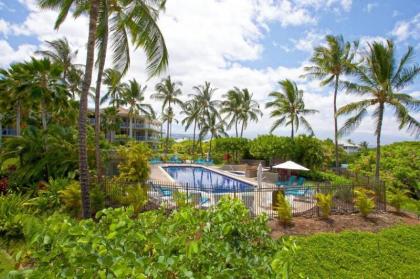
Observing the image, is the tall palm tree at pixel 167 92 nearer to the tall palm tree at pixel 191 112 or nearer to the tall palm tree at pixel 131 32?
the tall palm tree at pixel 191 112

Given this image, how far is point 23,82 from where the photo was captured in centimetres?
1661

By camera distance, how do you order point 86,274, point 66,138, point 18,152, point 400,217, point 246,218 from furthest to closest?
Answer: point 66,138 < point 18,152 < point 400,217 < point 246,218 < point 86,274

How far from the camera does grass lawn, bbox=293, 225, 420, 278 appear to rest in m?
7.35

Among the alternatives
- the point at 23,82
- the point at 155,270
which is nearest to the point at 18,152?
the point at 23,82

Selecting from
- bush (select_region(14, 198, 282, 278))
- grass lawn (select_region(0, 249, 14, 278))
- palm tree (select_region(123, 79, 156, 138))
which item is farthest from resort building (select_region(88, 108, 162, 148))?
bush (select_region(14, 198, 282, 278))

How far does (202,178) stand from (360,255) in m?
19.5

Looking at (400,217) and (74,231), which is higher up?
(74,231)

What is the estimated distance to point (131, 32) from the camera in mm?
11344

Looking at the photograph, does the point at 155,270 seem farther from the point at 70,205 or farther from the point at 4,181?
the point at 4,181

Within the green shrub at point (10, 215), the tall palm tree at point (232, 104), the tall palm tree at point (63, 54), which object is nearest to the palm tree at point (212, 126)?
the tall palm tree at point (232, 104)

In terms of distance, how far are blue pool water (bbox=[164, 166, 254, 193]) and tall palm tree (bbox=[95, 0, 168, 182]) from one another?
12868mm

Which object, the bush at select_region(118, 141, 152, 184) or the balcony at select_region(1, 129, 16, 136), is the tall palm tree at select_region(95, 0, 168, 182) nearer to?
the bush at select_region(118, 141, 152, 184)

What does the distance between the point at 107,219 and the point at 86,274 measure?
86cm

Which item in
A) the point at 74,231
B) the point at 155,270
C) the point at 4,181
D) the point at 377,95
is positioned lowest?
the point at 4,181
